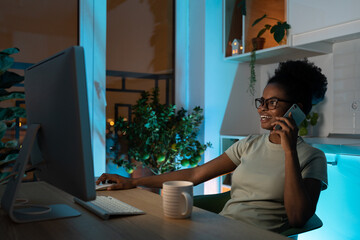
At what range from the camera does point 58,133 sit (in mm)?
1044

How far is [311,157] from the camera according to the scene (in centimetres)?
152

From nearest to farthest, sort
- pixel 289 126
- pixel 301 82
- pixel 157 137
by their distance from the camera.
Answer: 1. pixel 289 126
2. pixel 301 82
3. pixel 157 137

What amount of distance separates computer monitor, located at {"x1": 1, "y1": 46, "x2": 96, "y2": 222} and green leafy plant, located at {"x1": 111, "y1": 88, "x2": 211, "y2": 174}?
1.96m

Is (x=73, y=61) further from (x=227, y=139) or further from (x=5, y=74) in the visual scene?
(x=227, y=139)

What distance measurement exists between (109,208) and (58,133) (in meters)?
0.32

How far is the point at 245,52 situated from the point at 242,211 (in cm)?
215

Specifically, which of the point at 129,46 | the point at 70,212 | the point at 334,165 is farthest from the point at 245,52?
the point at 70,212

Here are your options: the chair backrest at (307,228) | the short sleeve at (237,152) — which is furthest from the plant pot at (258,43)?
the chair backrest at (307,228)

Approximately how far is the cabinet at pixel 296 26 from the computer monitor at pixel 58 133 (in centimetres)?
222

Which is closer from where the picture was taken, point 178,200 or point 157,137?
point 178,200

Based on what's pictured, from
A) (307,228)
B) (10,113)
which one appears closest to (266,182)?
(307,228)

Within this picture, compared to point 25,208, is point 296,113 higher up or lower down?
higher up

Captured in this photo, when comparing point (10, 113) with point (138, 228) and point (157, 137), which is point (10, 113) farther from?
point (138, 228)

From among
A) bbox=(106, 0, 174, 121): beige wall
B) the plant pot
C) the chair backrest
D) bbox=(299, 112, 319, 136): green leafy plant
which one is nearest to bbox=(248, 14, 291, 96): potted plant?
the plant pot
